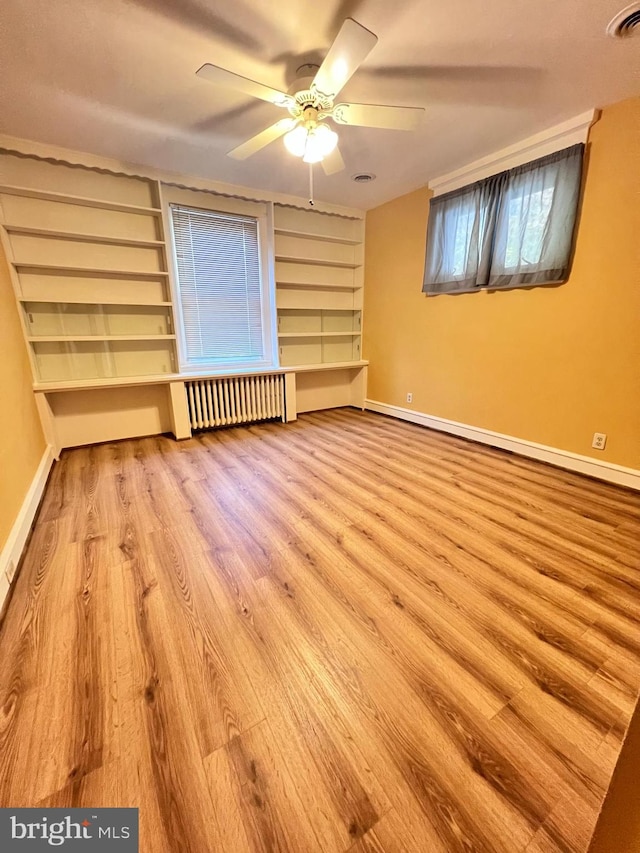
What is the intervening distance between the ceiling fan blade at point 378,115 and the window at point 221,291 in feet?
7.12

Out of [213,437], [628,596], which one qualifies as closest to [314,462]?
[213,437]

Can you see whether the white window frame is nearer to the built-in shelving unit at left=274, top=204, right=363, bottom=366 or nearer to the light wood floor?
the built-in shelving unit at left=274, top=204, right=363, bottom=366

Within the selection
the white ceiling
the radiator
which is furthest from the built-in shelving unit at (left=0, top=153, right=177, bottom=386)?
the radiator

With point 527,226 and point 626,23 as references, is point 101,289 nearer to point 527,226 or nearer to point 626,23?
point 527,226

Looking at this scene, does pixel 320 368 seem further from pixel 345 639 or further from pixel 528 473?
pixel 345 639

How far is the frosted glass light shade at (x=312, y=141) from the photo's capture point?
1.95 m

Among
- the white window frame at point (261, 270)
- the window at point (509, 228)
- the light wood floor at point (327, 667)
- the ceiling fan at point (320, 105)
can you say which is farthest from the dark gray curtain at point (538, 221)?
the white window frame at point (261, 270)

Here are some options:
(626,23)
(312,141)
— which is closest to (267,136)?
(312,141)

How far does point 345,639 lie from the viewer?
1294 millimetres

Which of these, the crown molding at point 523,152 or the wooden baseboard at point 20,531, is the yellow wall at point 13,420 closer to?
the wooden baseboard at point 20,531

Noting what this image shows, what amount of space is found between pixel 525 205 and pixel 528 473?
215cm

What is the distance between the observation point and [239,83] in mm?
1645

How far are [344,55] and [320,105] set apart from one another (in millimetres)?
459

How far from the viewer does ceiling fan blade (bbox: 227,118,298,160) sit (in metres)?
1.96
